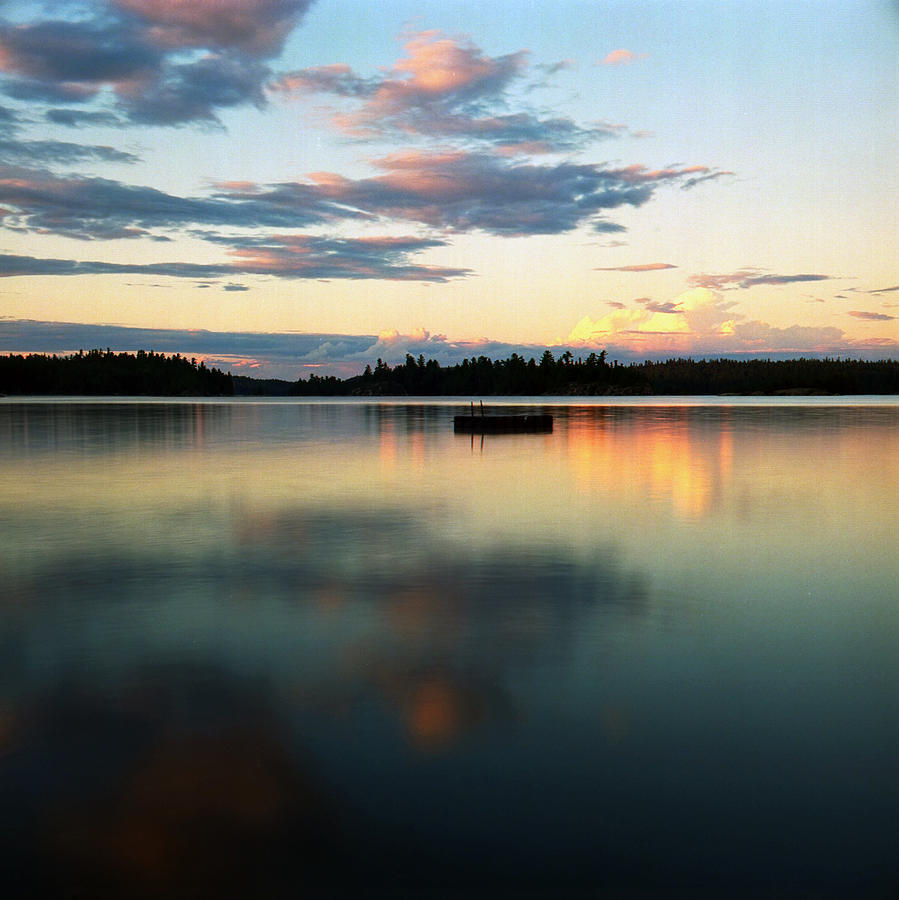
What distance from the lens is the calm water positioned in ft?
18.4

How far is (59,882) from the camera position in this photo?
535 cm

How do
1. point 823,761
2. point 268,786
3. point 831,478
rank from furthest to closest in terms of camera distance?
point 831,478 < point 823,761 < point 268,786

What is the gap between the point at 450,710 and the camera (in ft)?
26.6

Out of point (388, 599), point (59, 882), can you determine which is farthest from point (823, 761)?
point (388, 599)

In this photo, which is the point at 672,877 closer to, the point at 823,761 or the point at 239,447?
the point at 823,761

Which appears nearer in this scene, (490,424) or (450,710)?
(450,710)

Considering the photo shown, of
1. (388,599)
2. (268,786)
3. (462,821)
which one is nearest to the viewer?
(462,821)

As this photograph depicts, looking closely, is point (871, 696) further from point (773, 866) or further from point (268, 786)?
point (268, 786)

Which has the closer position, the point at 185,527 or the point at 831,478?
the point at 185,527

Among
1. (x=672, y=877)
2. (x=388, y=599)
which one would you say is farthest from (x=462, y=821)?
(x=388, y=599)

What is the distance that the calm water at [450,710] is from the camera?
5.61 metres

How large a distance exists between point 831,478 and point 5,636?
27413 millimetres

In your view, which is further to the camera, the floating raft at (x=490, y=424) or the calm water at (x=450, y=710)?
the floating raft at (x=490, y=424)

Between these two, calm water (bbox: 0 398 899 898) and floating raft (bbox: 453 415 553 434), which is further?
floating raft (bbox: 453 415 553 434)
